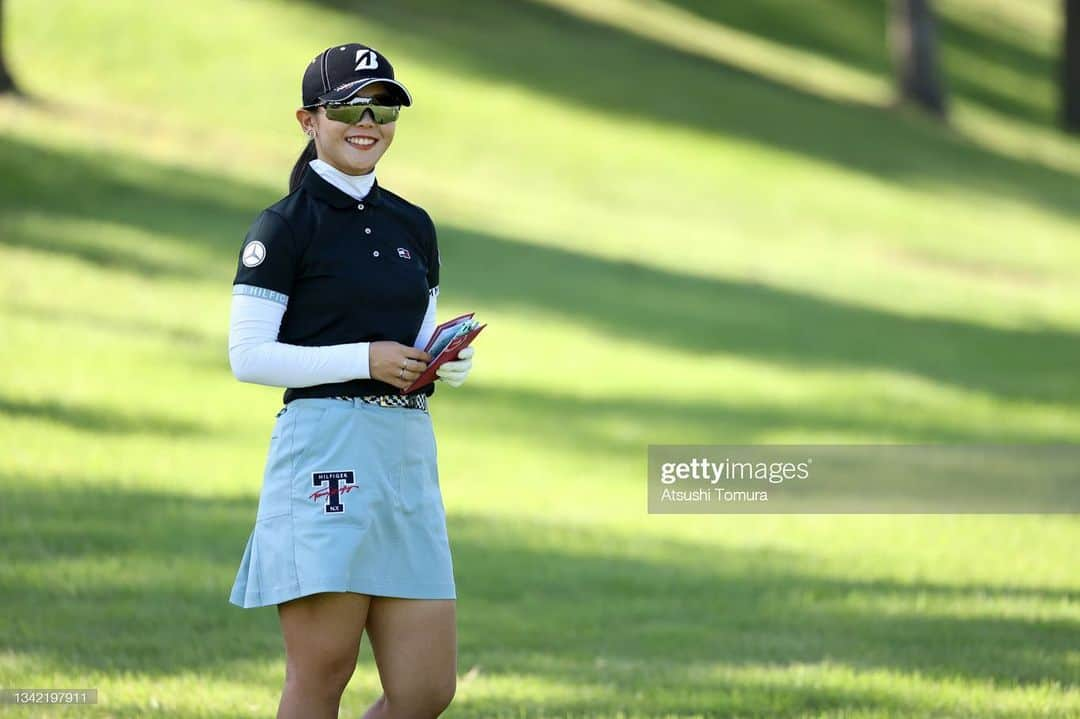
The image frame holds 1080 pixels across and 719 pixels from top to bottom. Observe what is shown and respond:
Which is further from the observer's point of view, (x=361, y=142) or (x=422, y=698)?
(x=361, y=142)

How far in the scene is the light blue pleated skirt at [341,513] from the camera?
4.51 m

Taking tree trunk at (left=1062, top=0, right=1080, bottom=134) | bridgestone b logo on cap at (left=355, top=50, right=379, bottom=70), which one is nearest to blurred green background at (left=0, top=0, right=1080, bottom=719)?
tree trunk at (left=1062, top=0, right=1080, bottom=134)

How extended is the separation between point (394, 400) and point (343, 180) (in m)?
0.60

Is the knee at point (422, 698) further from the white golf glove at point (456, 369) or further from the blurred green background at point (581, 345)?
the blurred green background at point (581, 345)

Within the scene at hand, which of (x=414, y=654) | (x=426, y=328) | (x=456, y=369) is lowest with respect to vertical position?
(x=414, y=654)

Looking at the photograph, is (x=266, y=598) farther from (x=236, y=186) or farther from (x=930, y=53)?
(x=930, y=53)

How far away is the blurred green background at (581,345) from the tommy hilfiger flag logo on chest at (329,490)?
2.07 m

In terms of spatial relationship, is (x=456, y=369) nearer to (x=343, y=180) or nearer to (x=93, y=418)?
(x=343, y=180)

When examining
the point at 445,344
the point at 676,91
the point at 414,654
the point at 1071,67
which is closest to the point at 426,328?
the point at 445,344

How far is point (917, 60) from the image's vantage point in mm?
36906

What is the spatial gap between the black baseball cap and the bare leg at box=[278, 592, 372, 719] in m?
1.31

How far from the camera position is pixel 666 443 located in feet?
46.1

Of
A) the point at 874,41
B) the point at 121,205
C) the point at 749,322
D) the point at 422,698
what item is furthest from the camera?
the point at 874,41

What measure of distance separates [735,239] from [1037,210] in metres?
8.05
